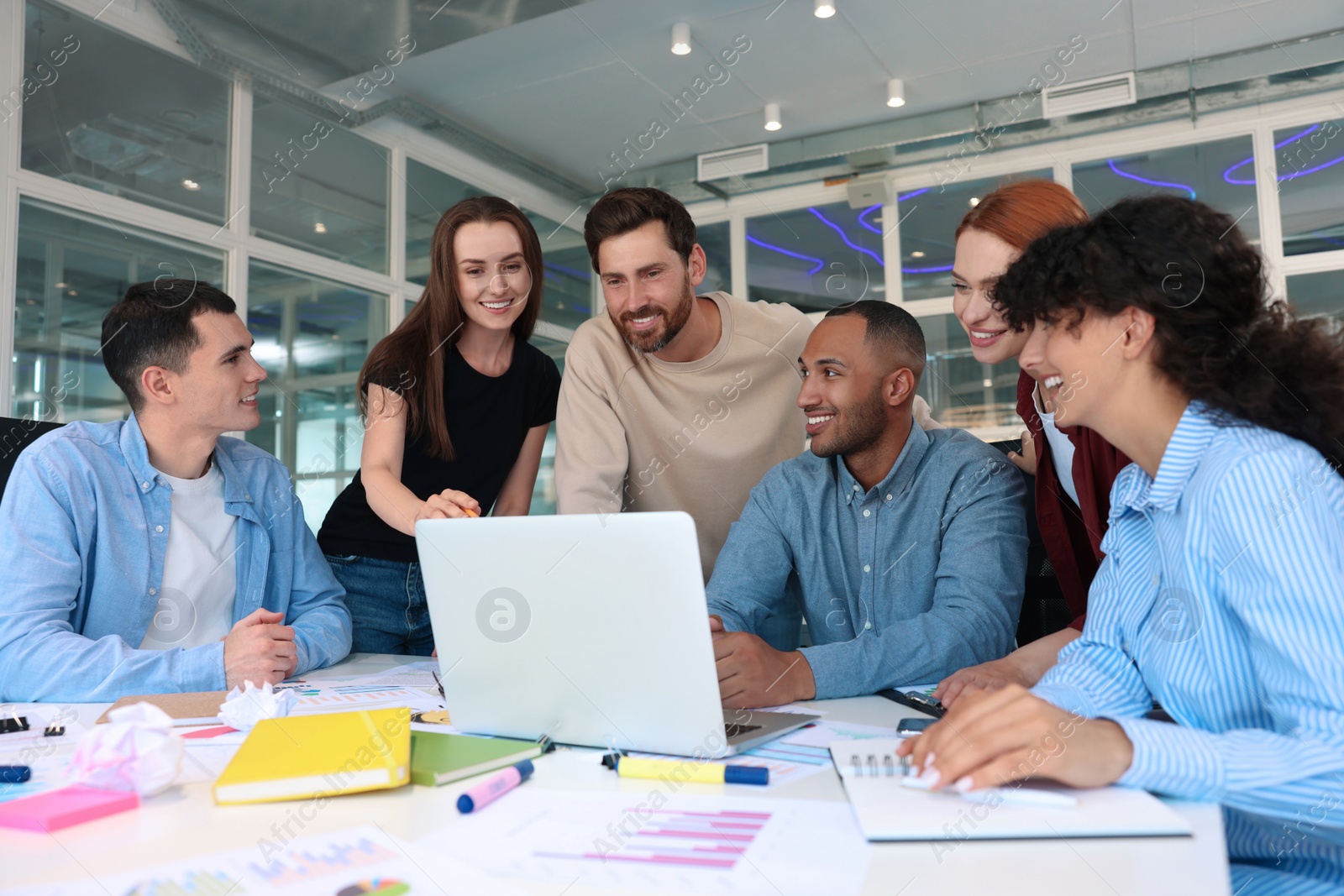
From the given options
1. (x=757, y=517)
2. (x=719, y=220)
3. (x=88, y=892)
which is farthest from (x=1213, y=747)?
(x=719, y=220)

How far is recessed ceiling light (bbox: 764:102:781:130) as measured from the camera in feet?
21.1

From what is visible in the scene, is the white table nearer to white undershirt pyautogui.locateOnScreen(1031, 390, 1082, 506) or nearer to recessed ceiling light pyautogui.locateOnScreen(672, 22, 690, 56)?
white undershirt pyautogui.locateOnScreen(1031, 390, 1082, 506)

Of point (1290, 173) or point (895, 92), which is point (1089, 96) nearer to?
point (895, 92)

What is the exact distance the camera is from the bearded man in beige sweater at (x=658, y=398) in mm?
2424

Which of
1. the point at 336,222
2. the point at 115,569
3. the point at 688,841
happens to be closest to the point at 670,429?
the point at 115,569

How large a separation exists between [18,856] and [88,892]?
0.45ft

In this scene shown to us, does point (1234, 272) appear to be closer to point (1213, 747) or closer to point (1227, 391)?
point (1227, 391)

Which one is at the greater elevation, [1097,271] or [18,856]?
[1097,271]

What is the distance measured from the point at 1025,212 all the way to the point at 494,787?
1.49 metres

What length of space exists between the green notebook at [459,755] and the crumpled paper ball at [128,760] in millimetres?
241

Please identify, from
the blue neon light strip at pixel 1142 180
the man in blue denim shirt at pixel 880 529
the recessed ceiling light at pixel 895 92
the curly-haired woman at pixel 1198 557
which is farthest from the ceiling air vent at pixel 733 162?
the curly-haired woman at pixel 1198 557

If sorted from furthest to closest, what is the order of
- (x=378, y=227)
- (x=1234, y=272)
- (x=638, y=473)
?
(x=378, y=227)
(x=638, y=473)
(x=1234, y=272)

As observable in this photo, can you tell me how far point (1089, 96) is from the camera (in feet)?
19.9

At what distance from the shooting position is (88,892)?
73 centimetres
